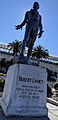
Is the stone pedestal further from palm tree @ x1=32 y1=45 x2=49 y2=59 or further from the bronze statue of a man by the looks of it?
palm tree @ x1=32 y1=45 x2=49 y2=59

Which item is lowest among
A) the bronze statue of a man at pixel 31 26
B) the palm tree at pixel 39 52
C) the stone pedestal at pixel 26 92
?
the stone pedestal at pixel 26 92

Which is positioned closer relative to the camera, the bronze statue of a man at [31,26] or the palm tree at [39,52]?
the bronze statue of a man at [31,26]

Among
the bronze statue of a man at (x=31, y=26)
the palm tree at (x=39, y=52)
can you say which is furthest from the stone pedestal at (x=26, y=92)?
the palm tree at (x=39, y=52)

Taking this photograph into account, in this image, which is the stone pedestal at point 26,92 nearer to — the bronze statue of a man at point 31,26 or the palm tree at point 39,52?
the bronze statue of a man at point 31,26

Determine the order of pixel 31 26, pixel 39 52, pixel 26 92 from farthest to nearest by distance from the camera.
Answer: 1. pixel 39 52
2. pixel 31 26
3. pixel 26 92

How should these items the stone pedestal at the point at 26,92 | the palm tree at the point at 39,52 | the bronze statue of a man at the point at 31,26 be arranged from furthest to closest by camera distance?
the palm tree at the point at 39,52 → the bronze statue of a man at the point at 31,26 → the stone pedestal at the point at 26,92

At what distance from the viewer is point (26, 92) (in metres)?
6.56

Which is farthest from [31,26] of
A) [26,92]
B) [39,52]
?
[39,52]

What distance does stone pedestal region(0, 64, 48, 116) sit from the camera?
6.38 metres

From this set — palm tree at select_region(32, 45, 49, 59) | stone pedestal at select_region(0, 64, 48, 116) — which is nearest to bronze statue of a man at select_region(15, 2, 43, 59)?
stone pedestal at select_region(0, 64, 48, 116)

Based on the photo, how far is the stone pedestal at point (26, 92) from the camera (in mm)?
6375

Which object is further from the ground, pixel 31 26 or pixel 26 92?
pixel 31 26

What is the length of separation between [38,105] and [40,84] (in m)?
0.73

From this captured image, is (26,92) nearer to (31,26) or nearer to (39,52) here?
(31,26)
